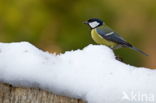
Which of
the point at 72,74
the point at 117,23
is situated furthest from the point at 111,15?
the point at 72,74

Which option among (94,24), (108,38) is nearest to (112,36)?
(108,38)

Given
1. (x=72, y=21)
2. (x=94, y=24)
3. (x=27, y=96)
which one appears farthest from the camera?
(x=72, y=21)

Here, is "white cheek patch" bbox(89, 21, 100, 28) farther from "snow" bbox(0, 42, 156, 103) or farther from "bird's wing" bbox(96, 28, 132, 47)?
"snow" bbox(0, 42, 156, 103)

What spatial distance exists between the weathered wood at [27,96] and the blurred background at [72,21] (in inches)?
224

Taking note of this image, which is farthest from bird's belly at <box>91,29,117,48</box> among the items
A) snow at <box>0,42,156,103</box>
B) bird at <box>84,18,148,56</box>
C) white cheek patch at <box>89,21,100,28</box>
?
snow at <box>0,42,156,103</box>

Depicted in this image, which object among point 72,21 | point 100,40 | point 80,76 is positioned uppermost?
point 80,76

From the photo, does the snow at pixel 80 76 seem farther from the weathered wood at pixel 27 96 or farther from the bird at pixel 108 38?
the bird at pixel 108 38

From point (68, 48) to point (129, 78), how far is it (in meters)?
5.61

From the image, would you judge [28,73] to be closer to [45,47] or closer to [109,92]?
[109,92]

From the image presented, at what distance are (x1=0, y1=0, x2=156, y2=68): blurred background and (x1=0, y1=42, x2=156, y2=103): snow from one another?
5.59 metres

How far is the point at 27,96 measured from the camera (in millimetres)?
3436

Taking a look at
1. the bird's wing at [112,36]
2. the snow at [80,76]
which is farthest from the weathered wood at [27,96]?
the bird's wing at [112,36]

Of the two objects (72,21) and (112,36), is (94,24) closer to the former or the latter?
(112,36)

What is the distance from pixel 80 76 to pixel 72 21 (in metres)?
6.49
